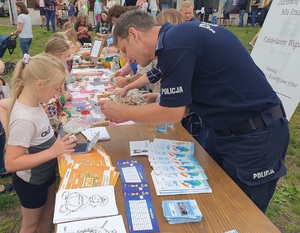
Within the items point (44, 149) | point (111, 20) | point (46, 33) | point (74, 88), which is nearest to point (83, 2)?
point (46, 33)

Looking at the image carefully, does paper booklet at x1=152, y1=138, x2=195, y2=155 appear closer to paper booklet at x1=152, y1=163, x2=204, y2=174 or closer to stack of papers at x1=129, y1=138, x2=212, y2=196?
stack of papers at x1=129, y1=138, x2=212, y2=196

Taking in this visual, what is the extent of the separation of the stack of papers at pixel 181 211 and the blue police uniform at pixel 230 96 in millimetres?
375

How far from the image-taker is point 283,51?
9.05ft

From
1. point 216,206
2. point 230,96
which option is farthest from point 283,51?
point 216,206

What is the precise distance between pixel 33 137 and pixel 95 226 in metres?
0.66

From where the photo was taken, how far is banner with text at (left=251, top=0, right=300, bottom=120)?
2572mm

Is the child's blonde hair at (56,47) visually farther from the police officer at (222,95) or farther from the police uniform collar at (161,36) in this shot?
the police uniform collar at (161,36)

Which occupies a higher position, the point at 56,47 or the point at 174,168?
the point at 56,47

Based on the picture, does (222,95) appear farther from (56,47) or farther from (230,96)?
(56,47)

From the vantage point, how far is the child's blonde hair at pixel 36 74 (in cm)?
144

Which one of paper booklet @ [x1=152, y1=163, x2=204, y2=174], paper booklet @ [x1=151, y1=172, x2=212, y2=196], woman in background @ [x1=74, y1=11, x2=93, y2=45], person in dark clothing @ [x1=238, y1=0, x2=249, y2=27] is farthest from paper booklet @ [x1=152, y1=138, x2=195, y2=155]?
person in dark clothing @ [x1=238, y1=0, x2=249, y2=27]

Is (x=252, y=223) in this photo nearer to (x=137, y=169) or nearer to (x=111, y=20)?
(x=137, y=169)

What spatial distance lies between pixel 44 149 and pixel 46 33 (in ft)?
35.9

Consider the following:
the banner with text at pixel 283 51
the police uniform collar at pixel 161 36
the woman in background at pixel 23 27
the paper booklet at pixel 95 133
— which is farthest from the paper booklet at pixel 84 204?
the woman in background at pixel 23 27
